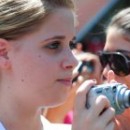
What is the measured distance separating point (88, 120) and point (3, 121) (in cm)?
34

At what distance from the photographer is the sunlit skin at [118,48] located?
1.95 metres

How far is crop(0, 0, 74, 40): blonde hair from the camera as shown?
144 cm

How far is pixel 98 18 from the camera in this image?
615 centimetres

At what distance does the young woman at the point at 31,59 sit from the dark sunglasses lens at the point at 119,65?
→ 55cm

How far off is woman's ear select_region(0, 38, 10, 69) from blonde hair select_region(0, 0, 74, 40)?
0.02 meters

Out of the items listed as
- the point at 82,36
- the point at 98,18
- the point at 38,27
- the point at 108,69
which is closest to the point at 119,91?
the point at 38,27

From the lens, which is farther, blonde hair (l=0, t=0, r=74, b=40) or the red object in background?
the red object in background

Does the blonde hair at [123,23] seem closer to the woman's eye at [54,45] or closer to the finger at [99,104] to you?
the woman's eye at [54,45]

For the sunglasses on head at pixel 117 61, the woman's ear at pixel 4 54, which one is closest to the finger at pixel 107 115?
the woman's ear at pixel 4 54

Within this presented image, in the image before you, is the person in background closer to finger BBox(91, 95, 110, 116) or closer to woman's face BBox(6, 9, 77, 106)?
woman's face BBox(6, 9, 77, 106)

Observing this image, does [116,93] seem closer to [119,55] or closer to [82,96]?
[82,96]

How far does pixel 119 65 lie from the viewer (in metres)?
1.96

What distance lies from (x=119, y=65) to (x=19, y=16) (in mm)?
680

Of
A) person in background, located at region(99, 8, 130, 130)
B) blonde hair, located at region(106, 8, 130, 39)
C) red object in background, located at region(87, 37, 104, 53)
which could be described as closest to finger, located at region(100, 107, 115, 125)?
person in background, located at region(99, 8, 130, 130)
